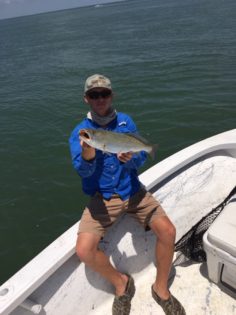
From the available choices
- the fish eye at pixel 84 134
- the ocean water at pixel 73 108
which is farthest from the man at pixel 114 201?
the ocean water at pixel 73 108

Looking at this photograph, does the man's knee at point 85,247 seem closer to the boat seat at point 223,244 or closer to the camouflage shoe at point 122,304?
the camouflage shoe at point 122,304

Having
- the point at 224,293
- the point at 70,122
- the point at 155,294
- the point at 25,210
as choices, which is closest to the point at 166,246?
the point at 155,294

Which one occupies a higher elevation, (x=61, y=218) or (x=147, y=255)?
(x=147, y=255)

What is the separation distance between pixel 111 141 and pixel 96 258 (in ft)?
3.61

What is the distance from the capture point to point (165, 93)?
1420cm

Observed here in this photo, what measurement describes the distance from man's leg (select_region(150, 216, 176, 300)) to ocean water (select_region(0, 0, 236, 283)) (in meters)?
3.49

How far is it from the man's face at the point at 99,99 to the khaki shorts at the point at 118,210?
85cm

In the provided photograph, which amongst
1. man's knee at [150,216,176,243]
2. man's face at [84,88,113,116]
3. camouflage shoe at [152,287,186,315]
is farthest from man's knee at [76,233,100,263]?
man's face at [84,88,113,116]

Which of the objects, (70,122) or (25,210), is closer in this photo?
(25,210)

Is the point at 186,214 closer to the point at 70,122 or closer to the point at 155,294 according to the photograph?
the point at 155,294

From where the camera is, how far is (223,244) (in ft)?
10.2

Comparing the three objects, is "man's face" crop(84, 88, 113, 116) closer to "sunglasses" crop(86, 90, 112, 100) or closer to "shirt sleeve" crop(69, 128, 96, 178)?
"sunglasses" crop(86, 90, 112, 100)

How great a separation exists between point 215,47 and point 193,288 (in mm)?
18173

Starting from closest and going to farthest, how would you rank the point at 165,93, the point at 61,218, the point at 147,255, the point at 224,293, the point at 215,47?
1. the point at 224,293
2. the point at 147,255
3. the point at 61,218
4. the point at 165,93
5. the point at 215,47
